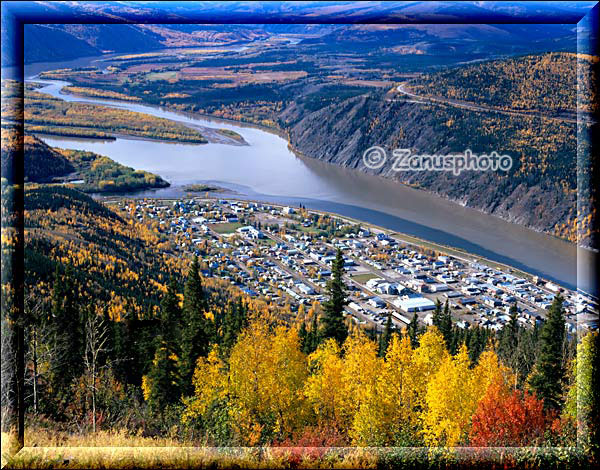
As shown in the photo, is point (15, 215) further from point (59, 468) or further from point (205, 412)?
point (205, 412)

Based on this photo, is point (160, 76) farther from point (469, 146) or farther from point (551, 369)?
point (551, 369)

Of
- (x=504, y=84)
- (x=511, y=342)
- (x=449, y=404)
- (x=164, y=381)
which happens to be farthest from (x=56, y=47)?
(x=504, y=84)

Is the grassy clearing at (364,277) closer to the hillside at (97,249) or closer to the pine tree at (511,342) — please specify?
the pine tree at (511,342)

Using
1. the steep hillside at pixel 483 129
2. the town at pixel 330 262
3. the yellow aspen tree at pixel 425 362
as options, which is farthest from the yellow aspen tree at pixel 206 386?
the steep hillside at pixel 483 129

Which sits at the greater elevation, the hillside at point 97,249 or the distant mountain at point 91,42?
the distant mountain at point 91,42

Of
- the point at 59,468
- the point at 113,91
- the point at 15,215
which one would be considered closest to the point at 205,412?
the point at 59,468

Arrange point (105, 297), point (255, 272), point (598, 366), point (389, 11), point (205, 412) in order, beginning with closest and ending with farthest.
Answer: point (598, 366) → point (389, 11) → point (205, 412) → point (105, 297) → point (255, 272)
